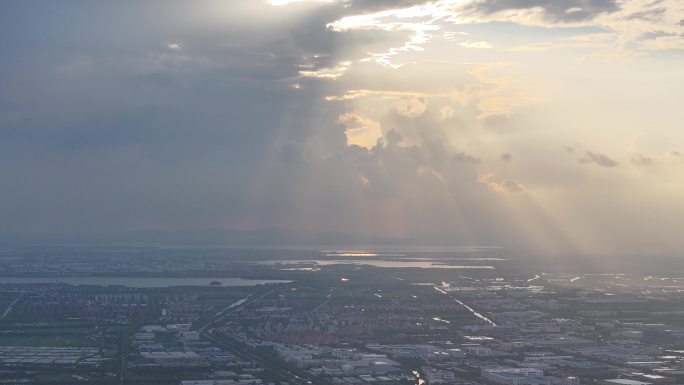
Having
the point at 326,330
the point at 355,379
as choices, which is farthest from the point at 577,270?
the point at 355,379

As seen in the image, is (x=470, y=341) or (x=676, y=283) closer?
(x=470, y=341)

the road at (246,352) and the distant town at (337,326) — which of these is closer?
the road at (246,352)

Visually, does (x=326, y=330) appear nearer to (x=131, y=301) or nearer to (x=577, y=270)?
(x=131, y=301)

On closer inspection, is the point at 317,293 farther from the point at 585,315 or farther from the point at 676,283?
the point at 676,283

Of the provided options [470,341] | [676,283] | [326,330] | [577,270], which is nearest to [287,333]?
[326,330]

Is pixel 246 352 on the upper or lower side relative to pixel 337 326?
lower

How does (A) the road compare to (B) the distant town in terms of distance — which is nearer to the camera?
(A) the road

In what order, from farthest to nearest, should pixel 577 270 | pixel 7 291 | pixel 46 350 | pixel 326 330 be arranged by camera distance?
pixel 577 270 → pixel 7 291 → pixel 326 330 → pixel 46 350

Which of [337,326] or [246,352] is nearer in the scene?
[246,352]

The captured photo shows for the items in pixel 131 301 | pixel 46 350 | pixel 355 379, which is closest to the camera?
pixel 355 379
